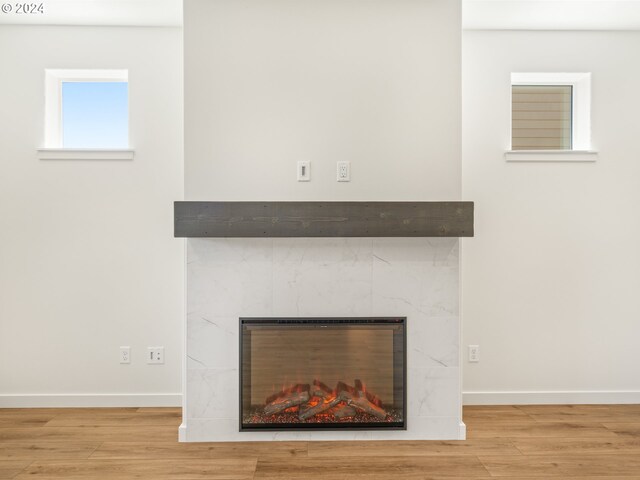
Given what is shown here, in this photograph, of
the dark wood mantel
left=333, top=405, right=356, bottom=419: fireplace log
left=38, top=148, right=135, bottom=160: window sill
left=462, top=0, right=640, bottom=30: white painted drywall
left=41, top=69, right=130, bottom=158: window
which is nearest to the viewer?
the dark wood mantel

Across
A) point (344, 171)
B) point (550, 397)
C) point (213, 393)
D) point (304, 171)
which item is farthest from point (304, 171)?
point (550, 397)

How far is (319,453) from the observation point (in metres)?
2.19

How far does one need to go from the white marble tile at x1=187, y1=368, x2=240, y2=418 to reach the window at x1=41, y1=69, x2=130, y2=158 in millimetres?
1693

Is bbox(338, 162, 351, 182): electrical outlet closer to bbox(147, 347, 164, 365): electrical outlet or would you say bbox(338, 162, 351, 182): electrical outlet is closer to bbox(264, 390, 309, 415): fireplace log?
bbox(264, 390, 309, 415): fireplace log

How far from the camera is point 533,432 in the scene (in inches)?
96.3

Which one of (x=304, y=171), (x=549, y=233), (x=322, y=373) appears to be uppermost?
(x=304, y=171)

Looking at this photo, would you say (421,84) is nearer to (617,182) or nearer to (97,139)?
(617,182)

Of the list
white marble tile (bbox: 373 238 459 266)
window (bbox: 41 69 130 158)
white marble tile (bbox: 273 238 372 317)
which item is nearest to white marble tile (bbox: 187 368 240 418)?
white marble tile (bbox: 273 238 372 317)

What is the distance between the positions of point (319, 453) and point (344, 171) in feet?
4.98

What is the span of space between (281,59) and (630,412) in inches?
124

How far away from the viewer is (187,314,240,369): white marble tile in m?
2.33

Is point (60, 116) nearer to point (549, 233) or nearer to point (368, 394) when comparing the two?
point (368, 394)

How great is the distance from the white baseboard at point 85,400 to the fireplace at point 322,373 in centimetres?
85

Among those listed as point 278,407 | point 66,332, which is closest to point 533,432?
point 278,407
